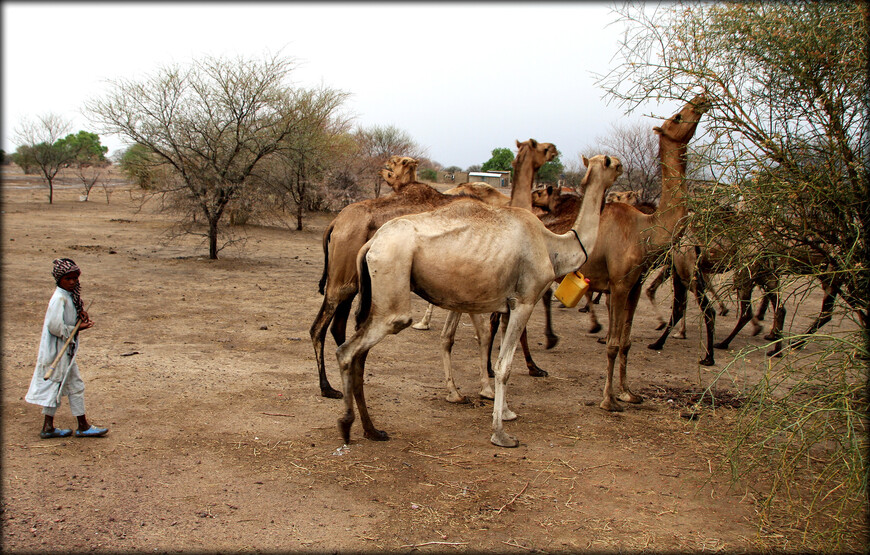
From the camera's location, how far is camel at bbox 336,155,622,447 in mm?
5426

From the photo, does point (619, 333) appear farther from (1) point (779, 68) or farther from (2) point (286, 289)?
(2) point (286, 289)

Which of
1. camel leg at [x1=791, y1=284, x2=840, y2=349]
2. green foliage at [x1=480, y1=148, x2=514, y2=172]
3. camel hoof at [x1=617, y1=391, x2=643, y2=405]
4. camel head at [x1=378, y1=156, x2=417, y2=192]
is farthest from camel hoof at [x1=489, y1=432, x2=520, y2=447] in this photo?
green foliage at [x1=480, y1=148, x2=514, y2=172]

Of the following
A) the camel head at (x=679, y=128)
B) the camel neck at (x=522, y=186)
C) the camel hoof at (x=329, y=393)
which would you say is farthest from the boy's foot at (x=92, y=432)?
the camel head at (x=679, y=128)

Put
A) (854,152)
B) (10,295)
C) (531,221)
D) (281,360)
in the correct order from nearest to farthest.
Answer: (854,152), (531,221), (281,360), (10,295)

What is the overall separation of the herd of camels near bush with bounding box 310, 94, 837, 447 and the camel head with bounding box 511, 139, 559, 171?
13 mm

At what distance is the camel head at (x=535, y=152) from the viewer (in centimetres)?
744

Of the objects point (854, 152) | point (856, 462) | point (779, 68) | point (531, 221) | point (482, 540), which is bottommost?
point (482, 540)

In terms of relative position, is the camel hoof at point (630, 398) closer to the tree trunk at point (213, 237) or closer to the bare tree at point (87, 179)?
the tree trunk at point (213, 237)

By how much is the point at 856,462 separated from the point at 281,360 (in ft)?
20.3

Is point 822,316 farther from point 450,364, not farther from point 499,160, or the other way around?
point 499,160

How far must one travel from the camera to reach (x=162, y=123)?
1559 centimetres

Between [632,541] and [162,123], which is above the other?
[162,123]

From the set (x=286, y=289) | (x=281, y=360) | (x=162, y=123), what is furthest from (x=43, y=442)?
(x=162, y=123)

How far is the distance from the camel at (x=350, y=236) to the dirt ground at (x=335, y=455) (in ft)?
2.13
